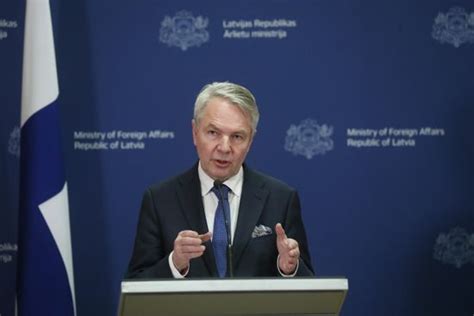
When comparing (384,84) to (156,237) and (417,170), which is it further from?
(156,237)

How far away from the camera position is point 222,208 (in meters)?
2.62

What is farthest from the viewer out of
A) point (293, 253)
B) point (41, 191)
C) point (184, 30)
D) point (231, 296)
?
point (184, 30)

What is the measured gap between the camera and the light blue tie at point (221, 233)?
2613 millimetres

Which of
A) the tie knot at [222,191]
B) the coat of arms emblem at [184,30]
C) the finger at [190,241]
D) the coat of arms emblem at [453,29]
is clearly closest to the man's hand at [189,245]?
the finger at [190,241]

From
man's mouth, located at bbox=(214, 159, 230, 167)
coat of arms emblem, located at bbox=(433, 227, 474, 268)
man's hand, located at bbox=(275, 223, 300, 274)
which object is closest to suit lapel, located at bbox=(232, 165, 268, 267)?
man's mouth, located at bbox=(214, 159, 230, 167)

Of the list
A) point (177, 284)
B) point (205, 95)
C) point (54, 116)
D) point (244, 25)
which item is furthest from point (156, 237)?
point (244, 25)

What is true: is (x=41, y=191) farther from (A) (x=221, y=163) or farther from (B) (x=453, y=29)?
(B) (x=453, y=29)

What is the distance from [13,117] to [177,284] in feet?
8.83

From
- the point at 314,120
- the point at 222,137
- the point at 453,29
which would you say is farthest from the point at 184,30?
the point at 222,137

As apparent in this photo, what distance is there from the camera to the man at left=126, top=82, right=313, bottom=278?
2613 millimetres

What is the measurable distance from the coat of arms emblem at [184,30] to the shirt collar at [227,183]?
164 centimetres

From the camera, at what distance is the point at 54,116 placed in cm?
374

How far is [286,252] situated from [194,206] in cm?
51

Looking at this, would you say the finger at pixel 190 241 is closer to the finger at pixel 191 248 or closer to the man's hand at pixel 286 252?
the finger at pixel 191 248
